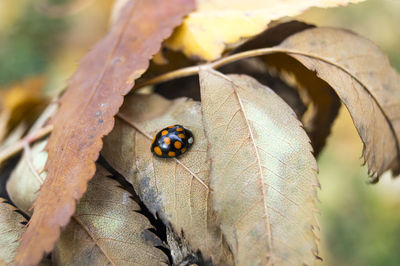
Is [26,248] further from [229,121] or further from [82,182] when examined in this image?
[229,121]

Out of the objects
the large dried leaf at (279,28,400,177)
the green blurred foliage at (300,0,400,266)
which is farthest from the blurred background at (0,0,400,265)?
the large dried leaf at (279,28,400,177)

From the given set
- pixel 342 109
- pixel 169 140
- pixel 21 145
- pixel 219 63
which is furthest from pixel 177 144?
pixel 342 109

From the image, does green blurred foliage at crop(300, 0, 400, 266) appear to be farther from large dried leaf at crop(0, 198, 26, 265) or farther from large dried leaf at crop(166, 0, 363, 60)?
large dried leaf at crop(0, 198, 26, 265)

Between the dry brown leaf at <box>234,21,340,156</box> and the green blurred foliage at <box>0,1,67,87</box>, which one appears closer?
the dry brown leaf at <box>234,21,340,156</box>

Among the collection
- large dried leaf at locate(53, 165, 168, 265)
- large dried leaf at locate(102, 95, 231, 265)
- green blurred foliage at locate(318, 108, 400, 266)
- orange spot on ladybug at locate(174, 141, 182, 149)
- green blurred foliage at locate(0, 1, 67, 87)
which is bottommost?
green blurred foliage at locate(318, 108, 400, 266)

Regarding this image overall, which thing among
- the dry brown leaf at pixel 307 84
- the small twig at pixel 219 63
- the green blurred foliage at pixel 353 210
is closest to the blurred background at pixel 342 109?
the green blurred foliage at pixel 353 210

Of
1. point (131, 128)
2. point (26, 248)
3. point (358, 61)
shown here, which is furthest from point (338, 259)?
point (26, 248)

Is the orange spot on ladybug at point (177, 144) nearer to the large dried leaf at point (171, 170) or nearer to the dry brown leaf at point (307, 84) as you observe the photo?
the large dried leaf at point (171, 170)
